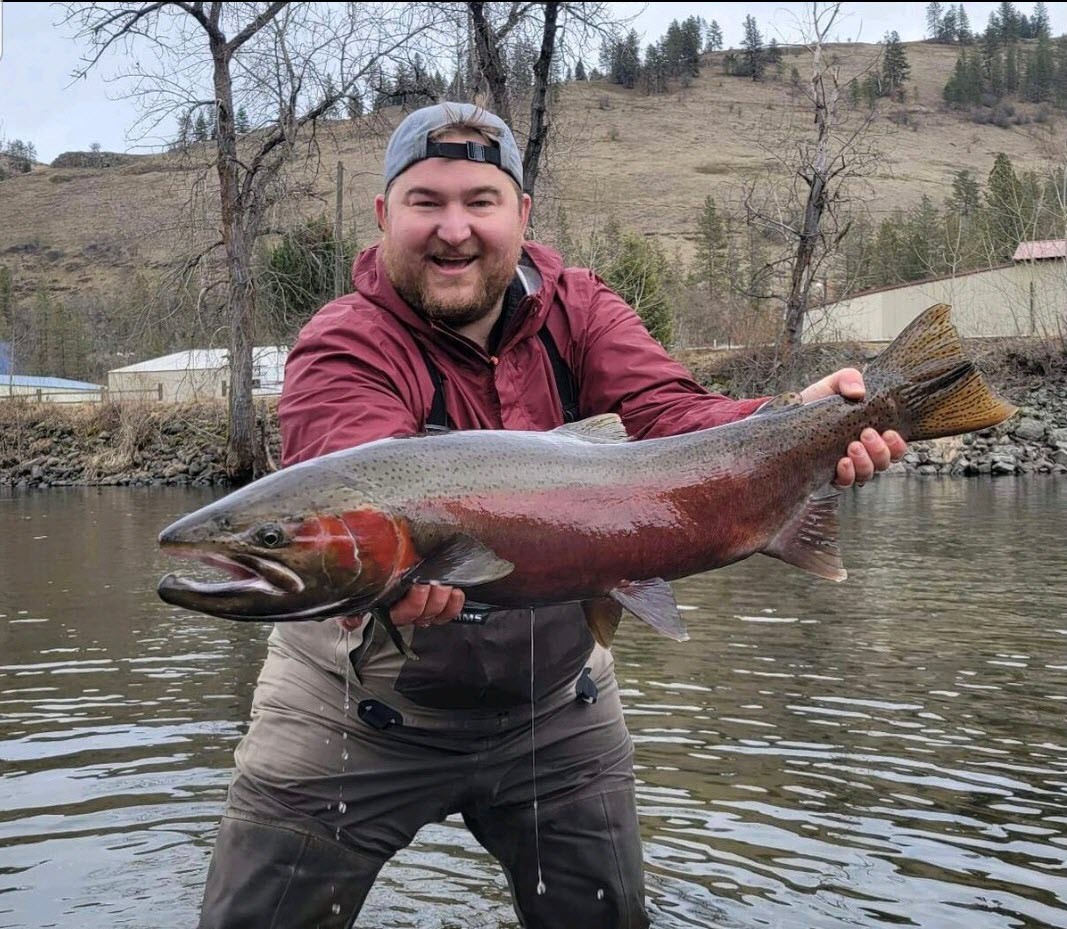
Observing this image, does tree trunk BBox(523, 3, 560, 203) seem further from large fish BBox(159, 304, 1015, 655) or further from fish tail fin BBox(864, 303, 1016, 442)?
large fish BBox(159, 304, 1015, 655)

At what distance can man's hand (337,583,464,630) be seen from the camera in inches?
114

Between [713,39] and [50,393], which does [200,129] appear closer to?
[50,393]

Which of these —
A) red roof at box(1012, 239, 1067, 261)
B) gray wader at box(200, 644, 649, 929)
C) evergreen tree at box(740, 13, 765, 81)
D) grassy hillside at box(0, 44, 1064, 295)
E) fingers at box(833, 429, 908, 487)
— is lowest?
gray wader at box(200, 644, 649, 929)

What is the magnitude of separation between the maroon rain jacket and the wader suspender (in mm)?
20

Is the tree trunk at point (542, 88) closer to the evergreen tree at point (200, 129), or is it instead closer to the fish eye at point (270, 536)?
the evergreen tree at point (200, 129)

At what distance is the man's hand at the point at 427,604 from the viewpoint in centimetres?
290

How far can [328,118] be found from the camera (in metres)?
30.0

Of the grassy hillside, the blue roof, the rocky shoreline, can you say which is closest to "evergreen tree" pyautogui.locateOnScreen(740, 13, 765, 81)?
the grassy hillside

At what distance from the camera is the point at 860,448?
3.62 m

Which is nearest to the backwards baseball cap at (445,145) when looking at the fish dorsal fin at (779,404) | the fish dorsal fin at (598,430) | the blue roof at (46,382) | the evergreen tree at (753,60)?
the fish dorsal fin at (598,430)

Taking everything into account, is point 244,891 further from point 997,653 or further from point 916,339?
point 997,653

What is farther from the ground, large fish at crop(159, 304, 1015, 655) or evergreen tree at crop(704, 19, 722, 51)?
evergreen tree at crop(704, 19, 722, 51)

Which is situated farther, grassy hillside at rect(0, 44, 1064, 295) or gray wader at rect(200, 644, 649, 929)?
grassy hillside at rect(0, 44, 1064, 295)

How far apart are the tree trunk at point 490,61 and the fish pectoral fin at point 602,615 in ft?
67.9
